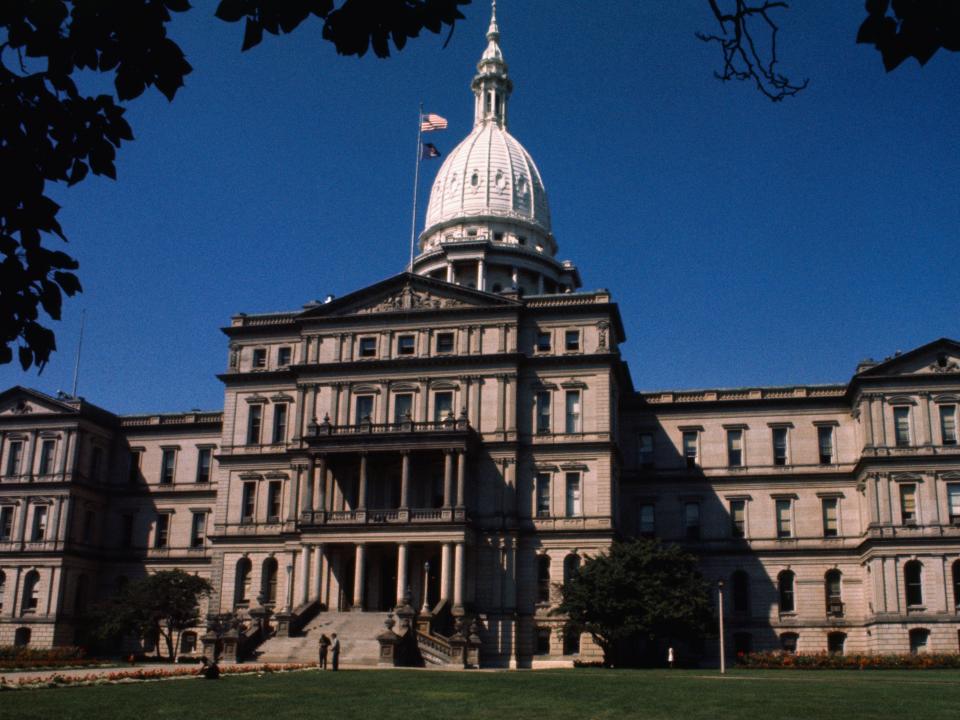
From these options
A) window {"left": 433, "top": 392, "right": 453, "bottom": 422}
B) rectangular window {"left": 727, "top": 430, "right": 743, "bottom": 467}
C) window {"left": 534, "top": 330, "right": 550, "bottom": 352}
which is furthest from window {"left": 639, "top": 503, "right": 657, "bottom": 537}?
window {"left": 433, "top": 392, "right": 453, "bottom": 422}

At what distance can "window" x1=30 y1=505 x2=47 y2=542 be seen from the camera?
253ft

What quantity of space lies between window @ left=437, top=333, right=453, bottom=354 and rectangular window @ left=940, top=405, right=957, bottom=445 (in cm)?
3026

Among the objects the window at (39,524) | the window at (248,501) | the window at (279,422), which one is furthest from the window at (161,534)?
the window at (279,422)

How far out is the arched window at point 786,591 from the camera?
68438mm

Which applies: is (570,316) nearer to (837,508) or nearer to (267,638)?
(837,508)

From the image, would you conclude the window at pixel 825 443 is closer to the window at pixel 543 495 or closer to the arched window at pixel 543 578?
the window at pixel 543 495

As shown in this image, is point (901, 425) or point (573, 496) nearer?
point (573, 496)

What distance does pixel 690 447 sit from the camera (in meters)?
72.6

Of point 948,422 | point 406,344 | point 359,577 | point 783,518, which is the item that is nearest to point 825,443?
point 783,518

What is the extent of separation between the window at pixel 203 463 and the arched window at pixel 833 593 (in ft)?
145

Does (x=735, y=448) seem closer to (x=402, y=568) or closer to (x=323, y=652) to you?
(x=402, y=568)

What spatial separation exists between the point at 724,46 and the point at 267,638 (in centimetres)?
5556

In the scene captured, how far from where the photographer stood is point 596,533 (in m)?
63.9

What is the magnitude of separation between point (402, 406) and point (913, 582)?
32.4m
